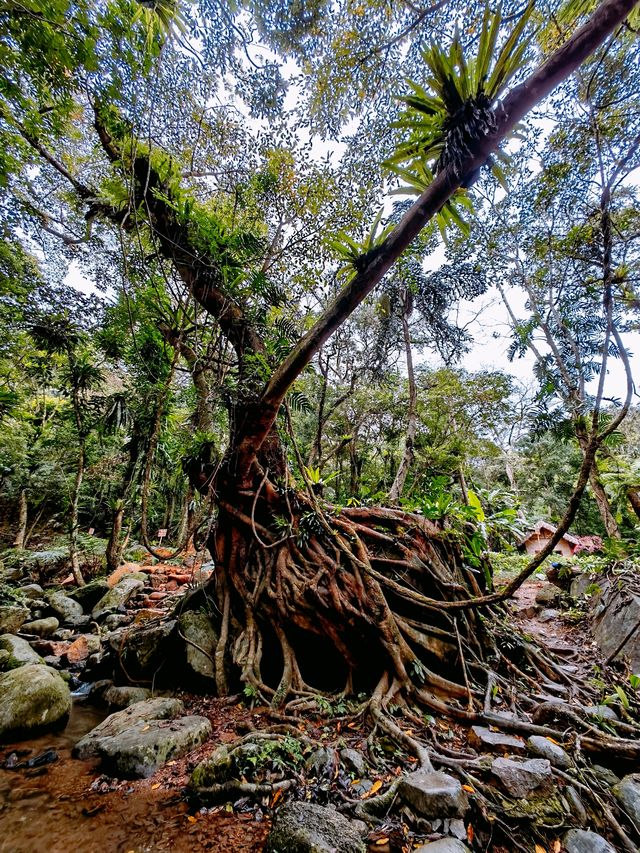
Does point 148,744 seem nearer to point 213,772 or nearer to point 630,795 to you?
point 213,772

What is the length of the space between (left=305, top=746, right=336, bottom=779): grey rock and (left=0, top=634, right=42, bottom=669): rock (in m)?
4.08

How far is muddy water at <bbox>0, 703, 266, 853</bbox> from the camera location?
6.74ft

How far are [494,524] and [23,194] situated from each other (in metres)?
11.0

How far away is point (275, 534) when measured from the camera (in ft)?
15.2

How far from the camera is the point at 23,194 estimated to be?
7320 millimetres

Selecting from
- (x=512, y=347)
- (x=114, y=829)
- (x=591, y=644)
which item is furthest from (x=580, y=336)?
(x=114, y=829)

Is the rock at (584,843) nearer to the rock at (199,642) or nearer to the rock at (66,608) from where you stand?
the rock at (199,642)

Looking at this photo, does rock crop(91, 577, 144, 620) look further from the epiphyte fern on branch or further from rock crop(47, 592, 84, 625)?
the epiphyte fern on branch

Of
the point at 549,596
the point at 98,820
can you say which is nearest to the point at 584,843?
the point at 98,820

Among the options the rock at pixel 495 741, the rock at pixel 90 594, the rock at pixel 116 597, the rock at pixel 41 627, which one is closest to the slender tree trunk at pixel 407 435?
the rock at pixel 495 741

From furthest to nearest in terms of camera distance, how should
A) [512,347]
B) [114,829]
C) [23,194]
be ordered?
[512,347], [23,194], [114,829]

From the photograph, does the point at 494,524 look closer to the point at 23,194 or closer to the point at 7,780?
the point at 7,780

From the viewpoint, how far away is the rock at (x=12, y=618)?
19.6 feet

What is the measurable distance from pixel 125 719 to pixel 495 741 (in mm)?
3372
